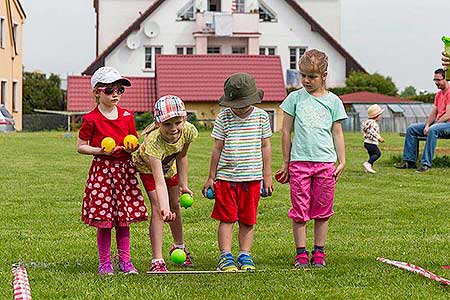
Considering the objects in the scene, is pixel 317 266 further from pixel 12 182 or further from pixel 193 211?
pixel 12 182

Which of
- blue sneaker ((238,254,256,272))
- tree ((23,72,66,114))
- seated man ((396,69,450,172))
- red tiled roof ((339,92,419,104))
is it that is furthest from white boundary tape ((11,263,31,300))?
tree ((23,72,66,114))

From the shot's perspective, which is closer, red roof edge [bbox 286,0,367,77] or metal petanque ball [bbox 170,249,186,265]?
metal petanque ball [bbox 170,249,186,265]

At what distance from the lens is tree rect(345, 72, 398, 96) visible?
60.8 meters

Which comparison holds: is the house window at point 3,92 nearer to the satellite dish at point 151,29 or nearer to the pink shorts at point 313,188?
the satellite dish at point 151,29

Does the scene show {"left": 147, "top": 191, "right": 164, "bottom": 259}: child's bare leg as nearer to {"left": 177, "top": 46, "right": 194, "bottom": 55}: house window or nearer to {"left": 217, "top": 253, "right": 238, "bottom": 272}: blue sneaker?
{"left": 217, "top": 253, "right": 238, "bottom": 272}: blue sneaker

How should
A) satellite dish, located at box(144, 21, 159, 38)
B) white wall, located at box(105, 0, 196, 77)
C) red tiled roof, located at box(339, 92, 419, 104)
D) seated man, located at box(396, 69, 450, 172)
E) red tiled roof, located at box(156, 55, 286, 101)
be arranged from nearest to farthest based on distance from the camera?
seated man, located at box(396, 69, 450, 172) < red tiled roof, located at box(156, 55, 286, 101) < red tiled roof, located at box(339, 92, 419, 104) < satellite dish, located at box(144, 21, 159, 38) < white wall, located at box(105, 0, 196, 77)

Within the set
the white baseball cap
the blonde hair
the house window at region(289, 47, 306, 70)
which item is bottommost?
the white baseball cap

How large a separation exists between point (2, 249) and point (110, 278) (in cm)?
187

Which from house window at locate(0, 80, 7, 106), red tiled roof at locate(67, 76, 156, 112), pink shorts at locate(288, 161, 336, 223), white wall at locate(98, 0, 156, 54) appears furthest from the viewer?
white wall at locate(98, 0, 156, 54)

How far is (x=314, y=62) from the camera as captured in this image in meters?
8.01

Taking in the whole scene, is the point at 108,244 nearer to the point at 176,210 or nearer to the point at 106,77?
the point at 176,210

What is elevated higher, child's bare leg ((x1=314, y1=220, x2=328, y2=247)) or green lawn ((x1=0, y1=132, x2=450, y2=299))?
child's bare leg ((x1=314, y1=220, x2=328, y2=247))

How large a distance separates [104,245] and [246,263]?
1.13 metres

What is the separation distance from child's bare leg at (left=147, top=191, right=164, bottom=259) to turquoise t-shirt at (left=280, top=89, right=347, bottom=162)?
1219 millimetres
